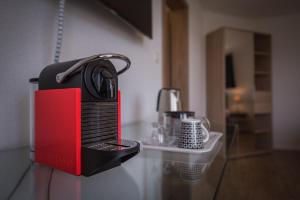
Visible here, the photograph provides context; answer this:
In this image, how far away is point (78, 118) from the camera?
0.41 m

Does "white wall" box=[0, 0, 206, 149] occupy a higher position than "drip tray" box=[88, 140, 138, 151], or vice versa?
"white wall" box=[0, 0, 206, 149]

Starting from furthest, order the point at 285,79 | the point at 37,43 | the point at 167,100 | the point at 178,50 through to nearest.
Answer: the point at 285,79
the point at 178,50
the point at 167,100
the point at 37,43

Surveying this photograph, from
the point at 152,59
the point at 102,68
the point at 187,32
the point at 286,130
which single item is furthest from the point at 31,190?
the point at 286,130

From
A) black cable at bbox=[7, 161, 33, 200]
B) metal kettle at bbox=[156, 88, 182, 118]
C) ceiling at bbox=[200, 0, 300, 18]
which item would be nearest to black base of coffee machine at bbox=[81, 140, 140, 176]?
black cable at bbox=[7, 161, 33, 200]

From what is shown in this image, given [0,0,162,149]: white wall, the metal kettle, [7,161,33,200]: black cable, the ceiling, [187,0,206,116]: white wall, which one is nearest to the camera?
[7,161,33,200]: black cable

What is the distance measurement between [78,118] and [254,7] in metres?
3.81

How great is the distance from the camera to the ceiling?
10.4 ft

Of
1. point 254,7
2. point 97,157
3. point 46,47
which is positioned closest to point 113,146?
point 97,157

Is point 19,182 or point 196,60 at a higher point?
point 196,60

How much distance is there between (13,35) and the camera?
1.89 ft

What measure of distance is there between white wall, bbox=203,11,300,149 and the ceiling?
132 millimetres

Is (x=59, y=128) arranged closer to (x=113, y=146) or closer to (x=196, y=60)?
(x=113, y=146)

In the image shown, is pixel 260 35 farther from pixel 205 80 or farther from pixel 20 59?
pixel 20 59

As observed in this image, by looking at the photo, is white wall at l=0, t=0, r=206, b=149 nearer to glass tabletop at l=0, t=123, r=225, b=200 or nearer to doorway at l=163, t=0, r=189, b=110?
glass tabletop at l=0, t=123, r=225, b=200
